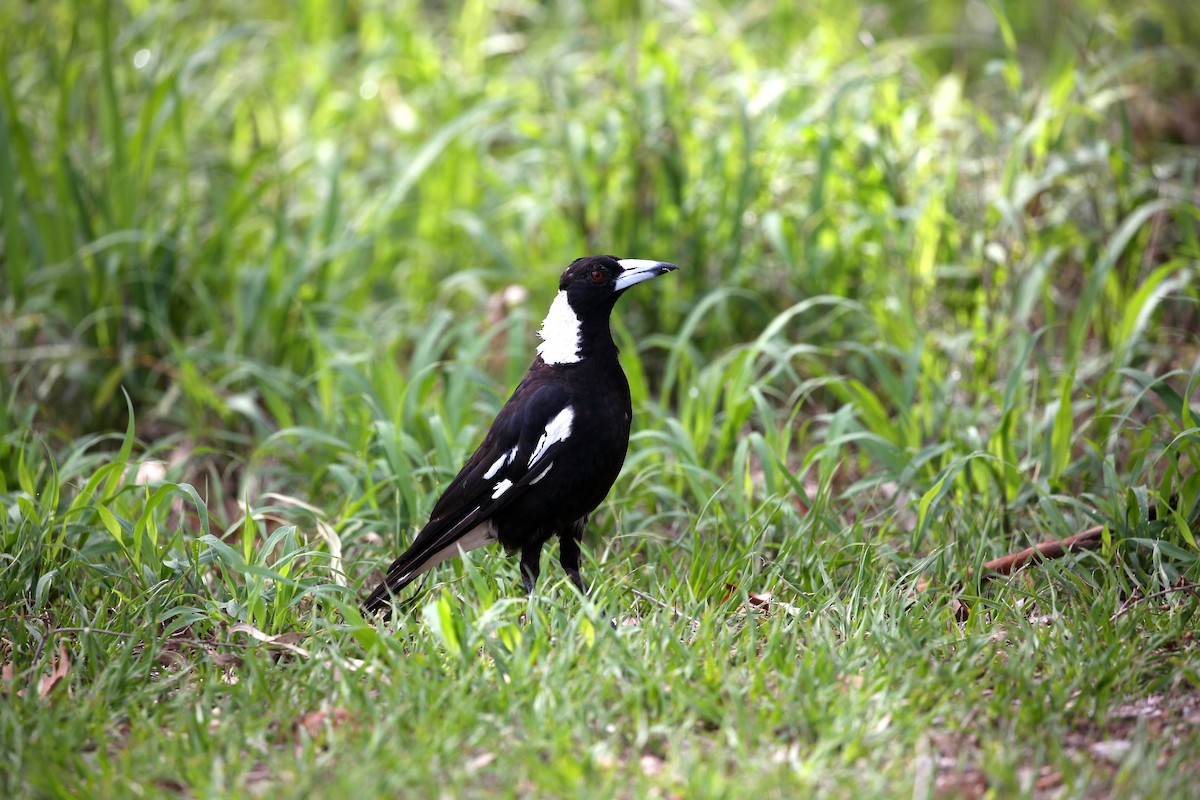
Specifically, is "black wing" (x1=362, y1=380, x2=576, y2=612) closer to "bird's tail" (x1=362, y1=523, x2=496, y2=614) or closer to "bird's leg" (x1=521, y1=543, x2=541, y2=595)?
"bird's tail" (x1=362, y1=523, x2=496, y2=614)

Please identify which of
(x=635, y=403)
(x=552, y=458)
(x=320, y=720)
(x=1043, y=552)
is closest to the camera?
(x=320, y=720)

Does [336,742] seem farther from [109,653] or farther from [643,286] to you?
[643,286]

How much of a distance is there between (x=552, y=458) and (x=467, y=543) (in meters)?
0.38

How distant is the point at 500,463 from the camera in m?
3.25

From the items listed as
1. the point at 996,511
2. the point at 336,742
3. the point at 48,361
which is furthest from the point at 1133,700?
the point at 48,361

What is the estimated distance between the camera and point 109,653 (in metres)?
2.87

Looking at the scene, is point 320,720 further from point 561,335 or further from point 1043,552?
point 1043,552

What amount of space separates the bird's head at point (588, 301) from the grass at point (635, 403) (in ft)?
1.95

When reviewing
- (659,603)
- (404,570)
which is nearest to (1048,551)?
(659,603)

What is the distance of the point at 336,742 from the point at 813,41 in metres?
4.75

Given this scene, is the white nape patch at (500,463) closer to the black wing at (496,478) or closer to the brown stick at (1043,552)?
the black wing at (496,478)

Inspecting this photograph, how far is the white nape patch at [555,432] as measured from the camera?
125 inches

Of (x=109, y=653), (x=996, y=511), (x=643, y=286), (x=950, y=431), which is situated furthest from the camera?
(x=643, y=286)

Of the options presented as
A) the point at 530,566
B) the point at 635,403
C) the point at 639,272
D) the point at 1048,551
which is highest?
the point at 639,272
